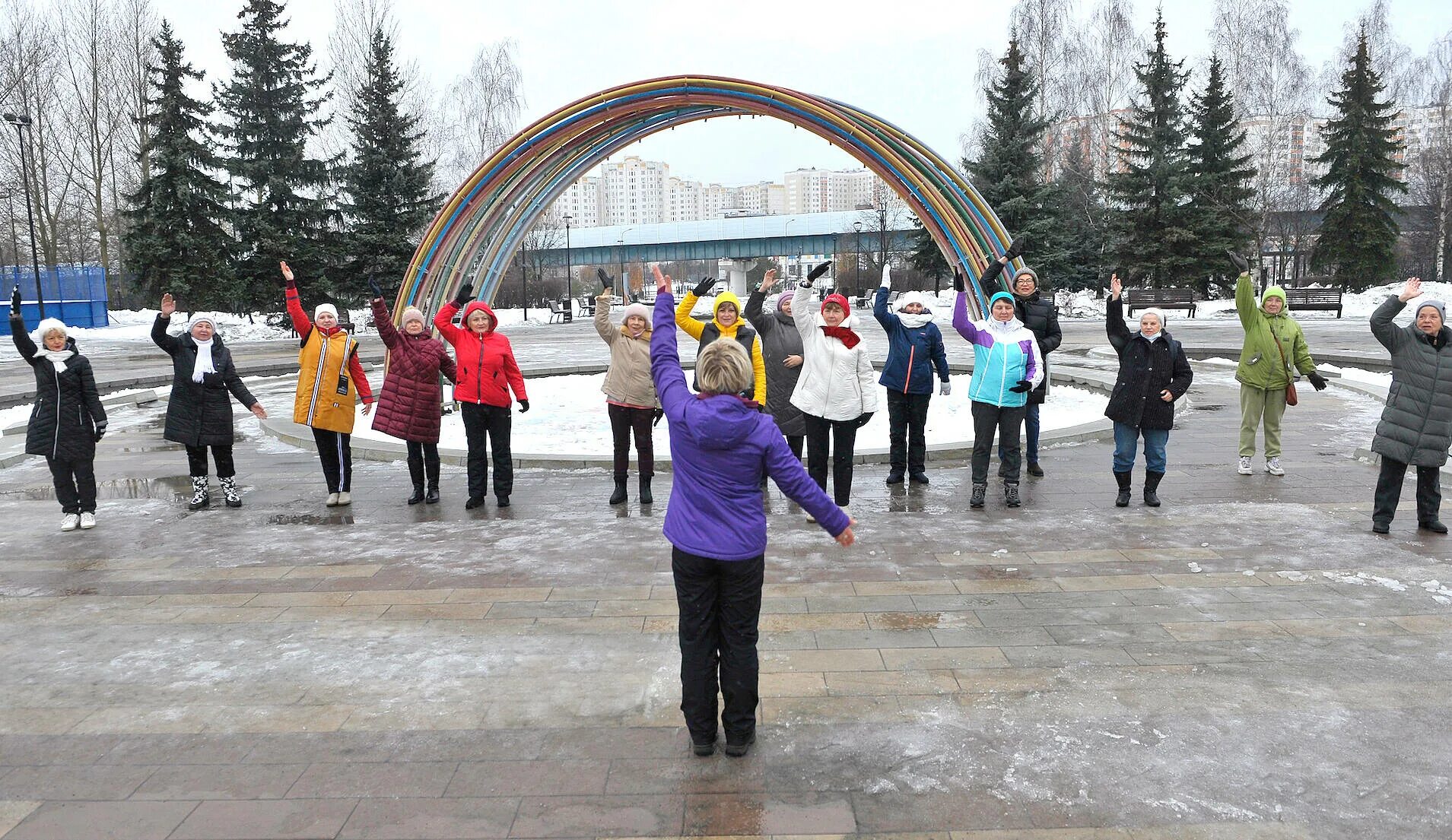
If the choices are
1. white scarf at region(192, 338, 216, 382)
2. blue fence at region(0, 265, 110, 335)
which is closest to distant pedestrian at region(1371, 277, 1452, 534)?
white scarf at region(192, 338, 216, 382)

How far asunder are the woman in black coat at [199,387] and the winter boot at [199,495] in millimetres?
147

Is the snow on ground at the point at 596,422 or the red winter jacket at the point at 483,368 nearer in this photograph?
the red winter jacket at the point at 483,368

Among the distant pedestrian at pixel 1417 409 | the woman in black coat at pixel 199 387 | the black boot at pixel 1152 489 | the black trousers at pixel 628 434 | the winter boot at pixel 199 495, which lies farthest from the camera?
the winter boot at pixel 199 495

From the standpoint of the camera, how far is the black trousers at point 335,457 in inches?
328

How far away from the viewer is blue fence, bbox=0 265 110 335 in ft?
126

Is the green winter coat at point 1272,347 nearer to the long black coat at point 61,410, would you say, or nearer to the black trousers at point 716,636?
the black trousers at point 716,636

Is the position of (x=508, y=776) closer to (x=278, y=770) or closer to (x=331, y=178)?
(x=278, y=770)

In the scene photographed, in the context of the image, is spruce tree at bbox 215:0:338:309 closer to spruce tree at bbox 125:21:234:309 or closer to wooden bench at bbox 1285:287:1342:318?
spruce tree at bbox 125:21:234:309

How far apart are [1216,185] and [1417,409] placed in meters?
39.7

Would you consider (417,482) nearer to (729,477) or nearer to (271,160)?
(729,477)

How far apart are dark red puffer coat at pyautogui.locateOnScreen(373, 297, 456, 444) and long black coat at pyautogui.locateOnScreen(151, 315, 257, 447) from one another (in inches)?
42.3

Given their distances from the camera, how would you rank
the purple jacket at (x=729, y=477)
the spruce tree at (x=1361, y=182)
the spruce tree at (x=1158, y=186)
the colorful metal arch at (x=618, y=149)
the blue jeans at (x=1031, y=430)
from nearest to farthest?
the purple jacket at (x=729, y=477), the blue jeans at (x=1031, y=430), the colorful metal arch at (x=618, y=149), the spruce tree at (x=1158, y=186), the spruce tree at (x=1361, y=182)

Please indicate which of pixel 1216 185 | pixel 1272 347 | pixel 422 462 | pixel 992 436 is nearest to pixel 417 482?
pixel 422 462

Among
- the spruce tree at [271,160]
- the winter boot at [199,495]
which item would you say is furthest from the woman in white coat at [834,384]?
the spruce tree at [271,160]
